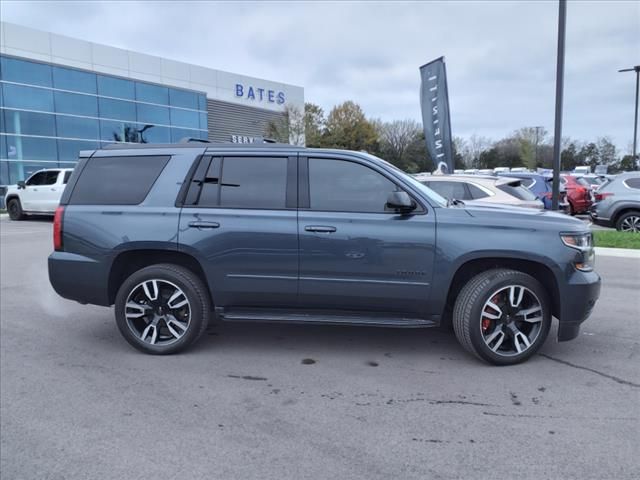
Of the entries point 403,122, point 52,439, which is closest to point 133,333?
point 52,439

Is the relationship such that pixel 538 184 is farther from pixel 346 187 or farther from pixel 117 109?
pixel 117 109

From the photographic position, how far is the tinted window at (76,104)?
28745 millimetres

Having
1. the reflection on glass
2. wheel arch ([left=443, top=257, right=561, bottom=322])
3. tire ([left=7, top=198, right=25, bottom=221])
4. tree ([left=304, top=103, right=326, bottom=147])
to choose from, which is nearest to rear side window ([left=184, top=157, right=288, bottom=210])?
wheel arch ([left=443, top=257, right=561, bottom=322])

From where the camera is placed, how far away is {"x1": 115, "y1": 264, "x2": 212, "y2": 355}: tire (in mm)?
4613

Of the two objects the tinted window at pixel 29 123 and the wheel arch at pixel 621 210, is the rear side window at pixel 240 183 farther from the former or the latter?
the tinted window at pixel 29 123

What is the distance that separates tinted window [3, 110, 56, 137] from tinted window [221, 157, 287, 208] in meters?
26.7

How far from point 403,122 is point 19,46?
5226cm

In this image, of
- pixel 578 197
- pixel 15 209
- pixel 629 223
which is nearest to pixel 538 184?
pixel 629 223

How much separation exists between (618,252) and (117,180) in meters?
9.93

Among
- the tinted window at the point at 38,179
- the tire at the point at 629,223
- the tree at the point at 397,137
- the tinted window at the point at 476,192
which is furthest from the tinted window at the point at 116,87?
the tree at the point at 397,137

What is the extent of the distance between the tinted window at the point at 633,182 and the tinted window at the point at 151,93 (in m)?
29.0

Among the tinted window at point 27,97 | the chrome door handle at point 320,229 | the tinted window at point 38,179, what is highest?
the tinted window at point 27,97

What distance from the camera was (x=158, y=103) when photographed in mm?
34438

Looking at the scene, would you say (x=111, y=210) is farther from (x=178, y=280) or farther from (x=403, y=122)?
(x=403, y=122)
